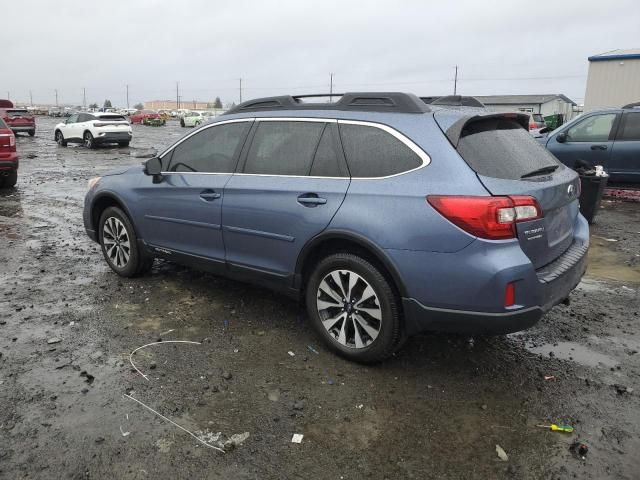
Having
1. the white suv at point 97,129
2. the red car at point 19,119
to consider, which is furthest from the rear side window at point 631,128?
the red car at point 19,119

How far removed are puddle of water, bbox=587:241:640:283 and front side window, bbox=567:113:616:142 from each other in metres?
3.86

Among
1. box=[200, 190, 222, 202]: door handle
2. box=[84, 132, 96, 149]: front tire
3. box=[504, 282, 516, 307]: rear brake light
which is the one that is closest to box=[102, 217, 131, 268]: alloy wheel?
box=[200, 190, 222, 202]: door handle

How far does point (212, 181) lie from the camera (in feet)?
14.6

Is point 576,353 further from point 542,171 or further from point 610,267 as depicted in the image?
point 610,267

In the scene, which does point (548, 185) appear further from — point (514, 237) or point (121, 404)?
point (121, 404)

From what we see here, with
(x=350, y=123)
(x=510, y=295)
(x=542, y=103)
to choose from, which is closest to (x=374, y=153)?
(x=350, y=123)

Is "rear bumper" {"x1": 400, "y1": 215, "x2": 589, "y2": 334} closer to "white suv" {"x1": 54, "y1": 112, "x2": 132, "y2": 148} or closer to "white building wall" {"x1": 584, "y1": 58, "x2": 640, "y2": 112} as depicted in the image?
"white building wall" {"x1": 584, "y1": 58, "x2": 640, "y2": 112}

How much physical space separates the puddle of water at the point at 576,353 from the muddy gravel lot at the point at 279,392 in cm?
2

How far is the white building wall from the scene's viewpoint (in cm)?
2159

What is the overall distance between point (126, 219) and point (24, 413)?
2518 mm

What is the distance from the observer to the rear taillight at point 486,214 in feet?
9.89

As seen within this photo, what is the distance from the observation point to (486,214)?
3016mm

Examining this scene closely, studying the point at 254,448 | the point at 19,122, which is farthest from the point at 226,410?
the point at 19,122

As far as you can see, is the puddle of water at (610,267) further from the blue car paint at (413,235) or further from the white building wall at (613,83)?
the white building wall at (613,83)
